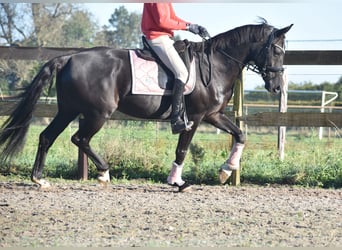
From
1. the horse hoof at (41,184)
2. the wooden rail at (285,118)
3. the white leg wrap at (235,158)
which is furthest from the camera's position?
the wooden rail at (285,118)

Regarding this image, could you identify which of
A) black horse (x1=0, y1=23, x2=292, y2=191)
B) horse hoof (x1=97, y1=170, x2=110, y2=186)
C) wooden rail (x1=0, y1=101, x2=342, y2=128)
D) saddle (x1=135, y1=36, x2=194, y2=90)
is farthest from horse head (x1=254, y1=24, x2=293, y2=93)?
horse hoof (x1=97, y1=170, x2=110, y2=186)

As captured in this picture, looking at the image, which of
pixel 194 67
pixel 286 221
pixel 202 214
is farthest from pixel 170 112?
pixel 286 221

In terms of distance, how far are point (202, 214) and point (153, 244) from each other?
1.39 metres

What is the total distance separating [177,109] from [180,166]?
799 millimetres

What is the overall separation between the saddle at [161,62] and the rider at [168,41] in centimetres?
7

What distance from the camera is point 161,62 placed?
24.4 ft

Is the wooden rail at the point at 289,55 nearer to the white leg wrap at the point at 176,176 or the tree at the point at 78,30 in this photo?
the white leg wrap at the point at 176,176

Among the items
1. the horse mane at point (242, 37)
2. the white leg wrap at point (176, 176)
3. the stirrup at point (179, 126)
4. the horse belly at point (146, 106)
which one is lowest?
the white leg wrap at point (176, 176)

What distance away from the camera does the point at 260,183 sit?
845 centimetres

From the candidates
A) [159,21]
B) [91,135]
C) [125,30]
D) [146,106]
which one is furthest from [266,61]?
[125,30]

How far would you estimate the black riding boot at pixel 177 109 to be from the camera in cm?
731

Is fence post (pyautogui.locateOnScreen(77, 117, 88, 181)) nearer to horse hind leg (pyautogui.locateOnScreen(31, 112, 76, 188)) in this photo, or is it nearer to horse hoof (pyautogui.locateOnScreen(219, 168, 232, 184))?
horse hind leg (pyautogui.locateOnScreen(31, 112, 76, 188))

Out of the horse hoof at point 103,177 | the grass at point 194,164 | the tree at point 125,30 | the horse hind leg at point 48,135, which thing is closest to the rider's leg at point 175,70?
the horse hoof at point 103,177

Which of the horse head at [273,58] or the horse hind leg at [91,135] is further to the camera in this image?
the horse head at [273,58]
